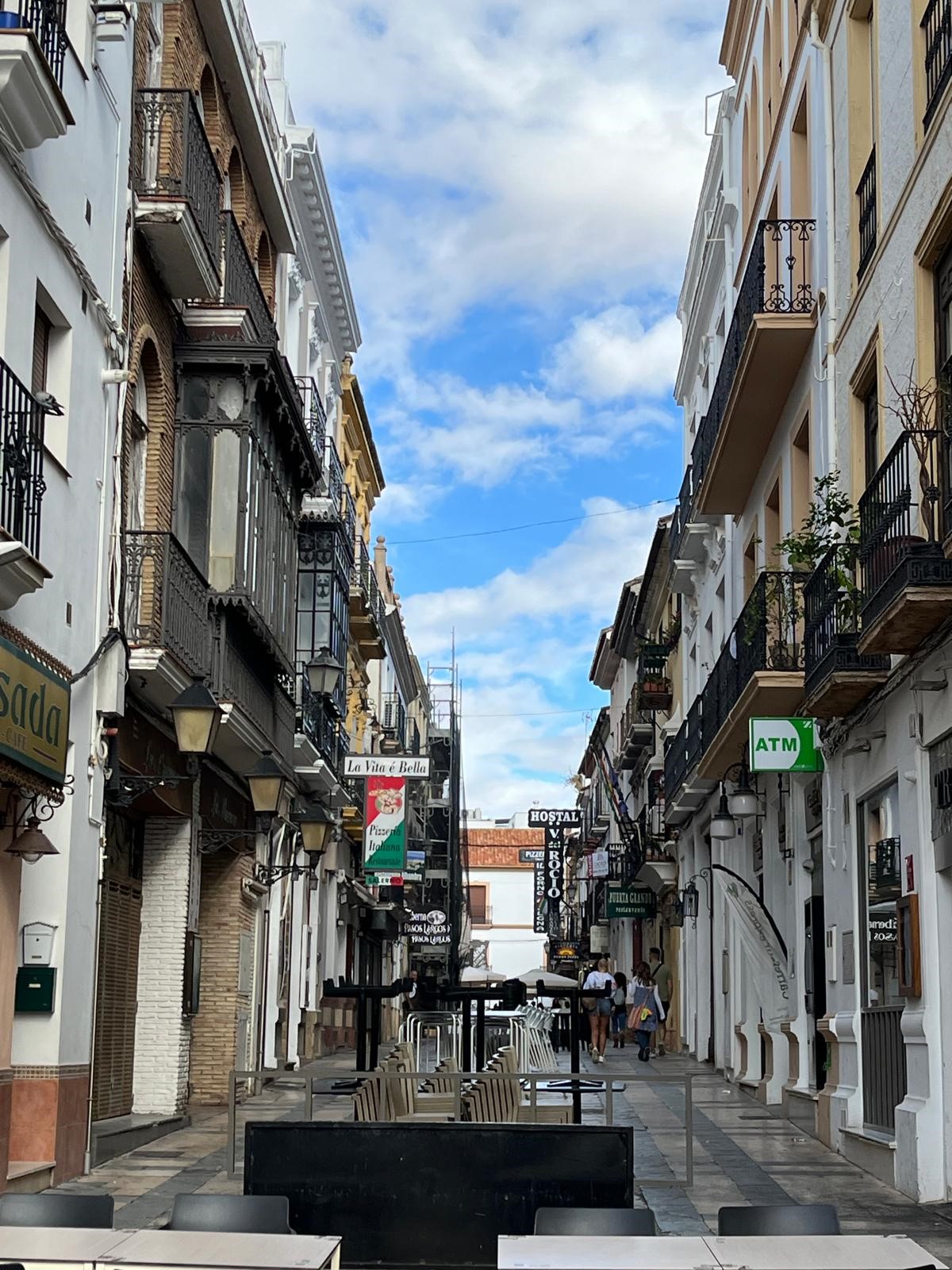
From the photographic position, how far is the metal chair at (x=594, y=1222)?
6730mm

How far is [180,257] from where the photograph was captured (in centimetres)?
1659

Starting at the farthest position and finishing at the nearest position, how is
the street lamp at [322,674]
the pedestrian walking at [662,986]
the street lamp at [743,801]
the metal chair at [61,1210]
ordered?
the pedestrian walking at [662,986] → the street lamp at [322,674] → the street lamp at [743,801] → the metal chair at [61,1210]

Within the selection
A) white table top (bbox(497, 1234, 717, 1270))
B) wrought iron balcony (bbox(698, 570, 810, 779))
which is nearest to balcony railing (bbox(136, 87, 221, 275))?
wrought iron balcony (bbox(698, 570, 810, 779))

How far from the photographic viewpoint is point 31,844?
473 inches

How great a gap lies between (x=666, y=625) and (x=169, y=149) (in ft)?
84.7

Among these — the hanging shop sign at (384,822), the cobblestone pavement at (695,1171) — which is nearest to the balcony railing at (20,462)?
the cobblestone pavement at (695,1171)

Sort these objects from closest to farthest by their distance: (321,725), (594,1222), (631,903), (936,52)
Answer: (594,1222) → (936,52) → (321,725) → (631,903)

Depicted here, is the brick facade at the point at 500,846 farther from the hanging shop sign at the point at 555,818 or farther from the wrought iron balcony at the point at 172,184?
the wrought iron balcony at the point at 172,184

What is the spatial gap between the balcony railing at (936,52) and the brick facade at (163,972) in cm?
1080

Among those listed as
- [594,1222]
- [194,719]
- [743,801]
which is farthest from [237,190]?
[594,1222]

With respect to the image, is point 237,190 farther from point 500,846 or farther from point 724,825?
point 500,846

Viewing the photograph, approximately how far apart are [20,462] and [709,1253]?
729 centimetres

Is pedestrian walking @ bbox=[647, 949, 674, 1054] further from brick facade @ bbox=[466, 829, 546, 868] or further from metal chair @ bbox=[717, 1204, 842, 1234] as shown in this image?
brick facade @ bbox=[466, 829, 546, 868]

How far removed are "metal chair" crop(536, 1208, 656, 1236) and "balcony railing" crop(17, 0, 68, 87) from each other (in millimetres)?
7784
